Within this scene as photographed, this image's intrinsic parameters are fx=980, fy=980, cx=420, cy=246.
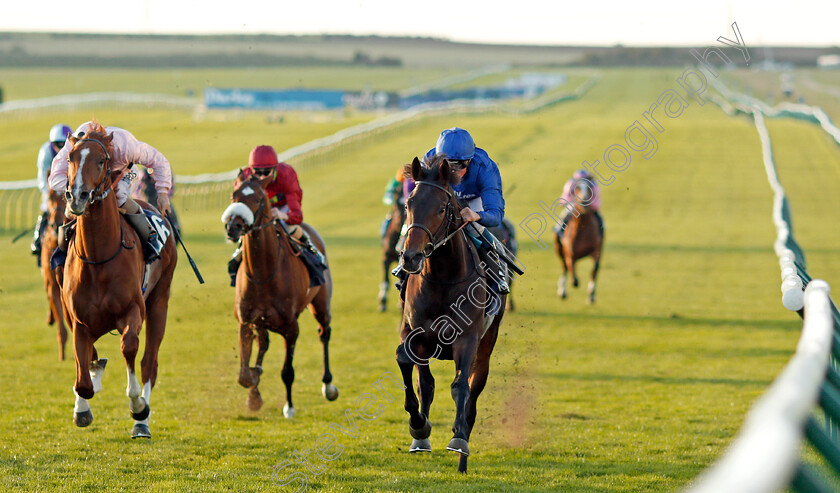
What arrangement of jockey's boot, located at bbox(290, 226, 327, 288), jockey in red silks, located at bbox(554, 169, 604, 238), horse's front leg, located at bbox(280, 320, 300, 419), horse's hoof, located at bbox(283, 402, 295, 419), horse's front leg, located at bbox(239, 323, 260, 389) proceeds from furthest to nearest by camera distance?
jockey in red silks, located at bbox(554, 169, 604, 238) < jockey's boot, located at bbox(290, 226, 327, 288) < horse's hoof, located at bbox(283, 402, 295, 419) < horse's front leg, located at bbox(280, 320, 300, 419) < horse's front leg, located at bbox(239, 323, 260, 389)

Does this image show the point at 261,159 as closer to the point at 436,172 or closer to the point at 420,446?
the point at 436,172

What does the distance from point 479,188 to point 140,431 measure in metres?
3.28

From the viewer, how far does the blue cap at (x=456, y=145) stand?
22.2 feet

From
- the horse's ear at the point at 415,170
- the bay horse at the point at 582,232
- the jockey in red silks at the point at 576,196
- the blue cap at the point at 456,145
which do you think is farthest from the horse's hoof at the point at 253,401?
the bay horse at the point at 582,232

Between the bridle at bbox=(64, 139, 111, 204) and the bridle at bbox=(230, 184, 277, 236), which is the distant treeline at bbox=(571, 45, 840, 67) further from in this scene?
the bridle at bbox=(64, 139, 111, 204)

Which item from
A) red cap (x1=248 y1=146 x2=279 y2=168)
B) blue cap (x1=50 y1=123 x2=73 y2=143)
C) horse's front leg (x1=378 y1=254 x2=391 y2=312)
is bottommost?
horse's front leg (x1=378 y1=254 x2=391 y2=312)

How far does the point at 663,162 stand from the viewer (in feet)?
139

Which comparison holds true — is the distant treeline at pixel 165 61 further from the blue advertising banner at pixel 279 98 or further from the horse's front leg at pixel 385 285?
the horse's front leg at pixel 385 285

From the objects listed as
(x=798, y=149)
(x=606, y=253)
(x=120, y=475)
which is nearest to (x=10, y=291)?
(x=120, y=475)

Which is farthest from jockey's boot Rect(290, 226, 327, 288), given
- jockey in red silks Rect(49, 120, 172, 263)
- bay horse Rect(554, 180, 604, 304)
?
bay horse Rect(554, 180, 604, 304)

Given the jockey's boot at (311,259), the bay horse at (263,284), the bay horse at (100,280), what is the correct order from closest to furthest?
1. the bay horse at (100,280)
2. the bay horse at (263,284)
3. the jockey's boot at (311,259)

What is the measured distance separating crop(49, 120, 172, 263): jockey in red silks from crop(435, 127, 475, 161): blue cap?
2.36m

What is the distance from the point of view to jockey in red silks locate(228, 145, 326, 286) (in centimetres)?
845

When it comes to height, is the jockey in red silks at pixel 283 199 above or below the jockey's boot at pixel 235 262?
above
